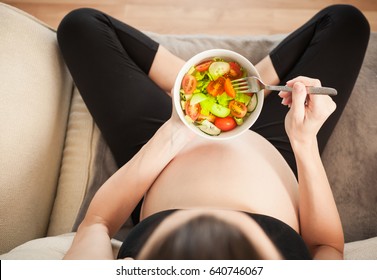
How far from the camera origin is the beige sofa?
100 centimetres

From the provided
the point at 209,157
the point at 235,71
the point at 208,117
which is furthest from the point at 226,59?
the point at 209,157

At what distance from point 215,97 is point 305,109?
195 mm

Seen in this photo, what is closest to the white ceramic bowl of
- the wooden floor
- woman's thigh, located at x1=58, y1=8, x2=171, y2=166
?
woman's thigh, located at x1=58, y1=8, x2=171, y2=166

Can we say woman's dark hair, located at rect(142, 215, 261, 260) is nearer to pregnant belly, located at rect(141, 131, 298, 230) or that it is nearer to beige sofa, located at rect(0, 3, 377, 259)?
pregnant belly, located at rect(141, 131, 298, 230)

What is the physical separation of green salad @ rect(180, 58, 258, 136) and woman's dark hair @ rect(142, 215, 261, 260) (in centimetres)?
21

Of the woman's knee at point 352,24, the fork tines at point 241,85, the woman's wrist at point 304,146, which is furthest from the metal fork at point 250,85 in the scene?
the woman's knee at point 352,24

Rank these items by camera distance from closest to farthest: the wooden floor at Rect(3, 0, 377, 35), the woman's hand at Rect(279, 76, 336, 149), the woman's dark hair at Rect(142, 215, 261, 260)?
1. the woman's dark hair at Rect(142, 215, 261, 260)
2. the woman's hand at Rect(279, 76, 336, 149)
3. the wooden floor at Rect(3, 0, 377, 35)

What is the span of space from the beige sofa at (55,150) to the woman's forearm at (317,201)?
0.51ft

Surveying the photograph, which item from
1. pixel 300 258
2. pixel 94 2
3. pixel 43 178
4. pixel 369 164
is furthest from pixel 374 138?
pixel 94 2

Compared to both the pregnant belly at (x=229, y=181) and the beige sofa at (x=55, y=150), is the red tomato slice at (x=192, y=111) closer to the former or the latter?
the pregnant belly at (x=229, y=181)

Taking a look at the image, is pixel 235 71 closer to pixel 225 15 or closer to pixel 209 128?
pixel 209 128

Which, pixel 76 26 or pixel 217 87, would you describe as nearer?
pixel 217 87

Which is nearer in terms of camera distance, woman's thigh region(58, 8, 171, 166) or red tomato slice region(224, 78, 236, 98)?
red tomato slice region(224, 78, 236, 98)

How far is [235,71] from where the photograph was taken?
775 millimetres
